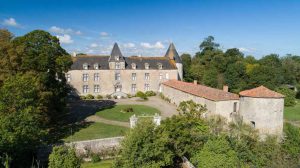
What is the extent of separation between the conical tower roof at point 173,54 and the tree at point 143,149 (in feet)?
124

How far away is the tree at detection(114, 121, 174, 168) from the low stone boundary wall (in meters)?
4.71

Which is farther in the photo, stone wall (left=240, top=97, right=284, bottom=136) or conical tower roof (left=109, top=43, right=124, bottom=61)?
conical tower roof (left=109, top=43, right=124, bottom=61)

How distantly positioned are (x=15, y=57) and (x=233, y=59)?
4320 cm

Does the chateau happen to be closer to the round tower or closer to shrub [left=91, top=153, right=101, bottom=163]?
the round tower

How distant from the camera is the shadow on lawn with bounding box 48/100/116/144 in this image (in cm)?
2409

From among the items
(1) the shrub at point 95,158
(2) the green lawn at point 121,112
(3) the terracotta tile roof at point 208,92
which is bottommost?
(1) the shrub at point 95,158

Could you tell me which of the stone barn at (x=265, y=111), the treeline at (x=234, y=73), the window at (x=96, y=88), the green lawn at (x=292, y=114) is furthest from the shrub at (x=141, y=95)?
the green lawn at (x=292, y=114)

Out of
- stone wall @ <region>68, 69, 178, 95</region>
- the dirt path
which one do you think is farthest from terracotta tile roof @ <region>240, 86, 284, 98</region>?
stone wall @ <region>68, 69, 178, 95</region>

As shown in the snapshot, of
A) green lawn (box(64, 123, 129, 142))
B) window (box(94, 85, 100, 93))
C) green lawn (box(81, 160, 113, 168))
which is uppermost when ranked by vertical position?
window (box(94, 85, 100, 93))

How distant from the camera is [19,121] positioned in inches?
666

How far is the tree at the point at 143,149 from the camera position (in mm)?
15266

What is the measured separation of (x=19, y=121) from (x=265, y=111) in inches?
868

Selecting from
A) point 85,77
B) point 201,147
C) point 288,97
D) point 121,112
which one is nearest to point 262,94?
point 201,147

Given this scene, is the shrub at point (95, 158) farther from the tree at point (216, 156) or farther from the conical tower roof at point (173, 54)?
the conical tower roof at point (173, 54)
